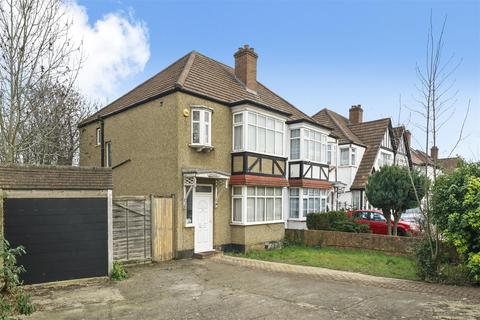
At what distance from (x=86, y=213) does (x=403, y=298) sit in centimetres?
800

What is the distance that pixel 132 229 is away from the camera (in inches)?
432

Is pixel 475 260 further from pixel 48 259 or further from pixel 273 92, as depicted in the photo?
pixel 273 92

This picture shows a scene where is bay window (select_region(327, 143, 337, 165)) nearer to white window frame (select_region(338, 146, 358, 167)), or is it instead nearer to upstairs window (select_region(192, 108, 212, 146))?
white window frame (select_region(338, 146, 358, 167))

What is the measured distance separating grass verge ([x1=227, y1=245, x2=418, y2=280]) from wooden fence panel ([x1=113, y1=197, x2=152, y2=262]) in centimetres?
408

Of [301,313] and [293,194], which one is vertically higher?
[293,194]

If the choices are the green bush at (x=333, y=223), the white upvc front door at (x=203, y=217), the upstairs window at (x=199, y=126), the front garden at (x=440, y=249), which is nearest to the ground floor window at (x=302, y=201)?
the green bush at (x=333, y=223)

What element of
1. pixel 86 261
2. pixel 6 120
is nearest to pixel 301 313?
pixel 86 261

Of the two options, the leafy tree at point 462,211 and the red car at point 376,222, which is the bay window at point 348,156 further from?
the leafy tree at point 462,211

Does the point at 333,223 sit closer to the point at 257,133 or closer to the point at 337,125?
the point at 257,133

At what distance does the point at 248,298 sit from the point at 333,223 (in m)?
10.2

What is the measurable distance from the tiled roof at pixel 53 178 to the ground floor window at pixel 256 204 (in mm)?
6267

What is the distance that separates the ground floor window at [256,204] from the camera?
14.2 m

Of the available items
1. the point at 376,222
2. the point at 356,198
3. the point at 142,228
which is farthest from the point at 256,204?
the point at 356,198

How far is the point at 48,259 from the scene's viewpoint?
828 centimetres
